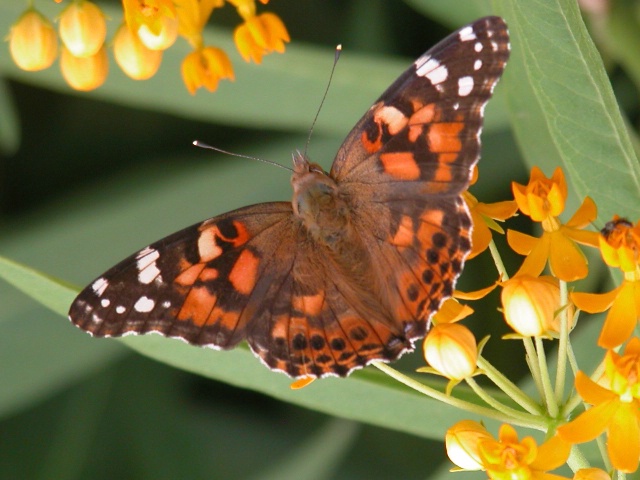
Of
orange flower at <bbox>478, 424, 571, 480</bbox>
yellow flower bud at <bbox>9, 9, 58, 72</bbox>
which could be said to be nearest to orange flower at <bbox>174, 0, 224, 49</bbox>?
yellow flower bud at <bbox>9, 9, 58, 72</bbox>

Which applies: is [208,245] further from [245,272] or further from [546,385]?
[546,385]

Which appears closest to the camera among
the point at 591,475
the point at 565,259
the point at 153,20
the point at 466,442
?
the point at 591,475

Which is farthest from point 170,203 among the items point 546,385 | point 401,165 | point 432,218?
point 546,385

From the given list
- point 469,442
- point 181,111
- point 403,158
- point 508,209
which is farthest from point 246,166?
point 469,442

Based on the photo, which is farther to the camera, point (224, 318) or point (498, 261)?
point (224, 318)

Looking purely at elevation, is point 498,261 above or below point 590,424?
above

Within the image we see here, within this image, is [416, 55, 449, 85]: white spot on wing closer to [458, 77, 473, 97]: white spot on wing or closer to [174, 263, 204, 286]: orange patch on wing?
[458, 77, 473, 97]: white spot on wing

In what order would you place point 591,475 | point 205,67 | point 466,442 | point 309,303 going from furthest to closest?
1. point 205,67
2. point 309,303
3. point 466,442
4. point 591,475
